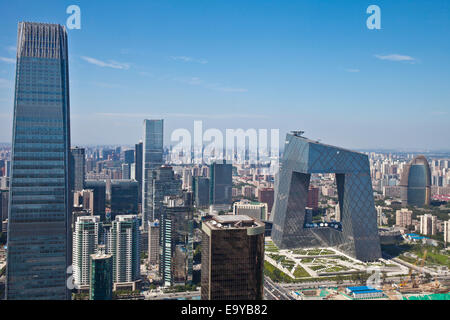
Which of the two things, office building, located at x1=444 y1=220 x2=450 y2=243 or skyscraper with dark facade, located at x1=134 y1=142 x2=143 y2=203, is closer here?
office building, located at x1=444 y1=220 x2=450 y2=243

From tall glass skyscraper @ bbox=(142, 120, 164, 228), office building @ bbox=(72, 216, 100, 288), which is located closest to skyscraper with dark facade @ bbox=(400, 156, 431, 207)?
tall glass skyscraper @ bbox=(142, 120, 164, 228)

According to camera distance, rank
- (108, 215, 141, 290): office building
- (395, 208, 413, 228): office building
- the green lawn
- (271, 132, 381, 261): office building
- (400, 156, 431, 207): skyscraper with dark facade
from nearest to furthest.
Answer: (108, 215, 141, 290): office building < the green lawn < (271, 132, 381, 261): office building < (395, 208, 413, 228): office building < (400, 156, 431, 207): skyscraper with dark facade

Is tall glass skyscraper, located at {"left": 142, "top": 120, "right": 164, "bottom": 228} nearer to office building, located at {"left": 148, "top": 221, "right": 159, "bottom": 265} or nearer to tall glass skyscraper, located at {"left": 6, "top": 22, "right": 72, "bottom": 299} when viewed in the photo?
office building, located at {"left": 148, "top": 221, "right": 159, "bottom": 265}

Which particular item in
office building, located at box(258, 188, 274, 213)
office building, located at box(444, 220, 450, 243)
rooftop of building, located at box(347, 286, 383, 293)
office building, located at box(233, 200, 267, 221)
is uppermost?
office building, located at box(258, 188, 274, 213)

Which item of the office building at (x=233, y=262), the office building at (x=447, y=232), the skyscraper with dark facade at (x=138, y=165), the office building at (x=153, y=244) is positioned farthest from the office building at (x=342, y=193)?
the skyscraper with dark facade at (x=138, y=165)

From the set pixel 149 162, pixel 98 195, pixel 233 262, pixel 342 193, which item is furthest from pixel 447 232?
pixel 98 195
